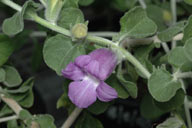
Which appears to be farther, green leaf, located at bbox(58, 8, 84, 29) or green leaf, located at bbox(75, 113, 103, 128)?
green leaf, located at bbox(75, 113, 103, 128)

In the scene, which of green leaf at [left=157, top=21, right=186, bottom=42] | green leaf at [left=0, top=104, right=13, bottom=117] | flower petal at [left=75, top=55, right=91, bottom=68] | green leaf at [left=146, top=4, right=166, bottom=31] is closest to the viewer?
flower petal at [left=75, top=55, right=91, bottom=68]

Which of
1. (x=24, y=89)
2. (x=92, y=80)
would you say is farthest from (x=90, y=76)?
(x=24, y=89)

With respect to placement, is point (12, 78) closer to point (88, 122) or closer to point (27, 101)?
point (27, 101)

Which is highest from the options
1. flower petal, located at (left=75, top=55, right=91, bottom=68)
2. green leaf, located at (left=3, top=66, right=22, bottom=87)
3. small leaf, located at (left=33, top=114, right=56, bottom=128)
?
flower petal, located at (left=75, top=55, right=91, bottom=68)

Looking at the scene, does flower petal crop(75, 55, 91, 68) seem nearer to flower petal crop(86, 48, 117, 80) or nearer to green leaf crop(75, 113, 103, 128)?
flower petal crop(86, 48, 117, 80)

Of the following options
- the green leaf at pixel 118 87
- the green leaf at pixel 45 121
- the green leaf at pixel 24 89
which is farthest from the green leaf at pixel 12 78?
the green leaf at pixel 118 87

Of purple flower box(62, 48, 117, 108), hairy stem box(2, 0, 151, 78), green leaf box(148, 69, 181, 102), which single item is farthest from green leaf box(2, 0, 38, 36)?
green leaf box(148, 69, 181, 102)

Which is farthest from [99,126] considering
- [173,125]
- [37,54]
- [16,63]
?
[16,63]

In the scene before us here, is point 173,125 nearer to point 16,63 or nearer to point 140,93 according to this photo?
point 140,93
